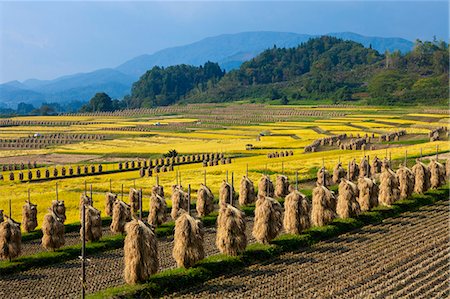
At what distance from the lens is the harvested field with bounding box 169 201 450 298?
23.0 m

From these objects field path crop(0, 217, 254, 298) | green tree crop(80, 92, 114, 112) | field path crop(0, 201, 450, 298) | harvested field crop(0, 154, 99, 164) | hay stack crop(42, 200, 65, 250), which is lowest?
field path crop(0, 217, 254, 298)

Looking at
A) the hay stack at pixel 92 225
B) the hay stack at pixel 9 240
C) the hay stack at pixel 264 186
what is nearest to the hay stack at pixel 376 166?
the hay stack at pixel 264 186

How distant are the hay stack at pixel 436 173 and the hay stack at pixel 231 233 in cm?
2150

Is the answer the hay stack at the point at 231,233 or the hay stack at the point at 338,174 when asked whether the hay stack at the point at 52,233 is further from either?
the hay stack at the point at 338,174

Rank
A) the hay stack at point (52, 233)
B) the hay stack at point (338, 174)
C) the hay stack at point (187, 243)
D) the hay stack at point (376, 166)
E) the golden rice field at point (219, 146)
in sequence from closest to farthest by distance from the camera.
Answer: the hay stack at point (187, 243)
the hay stack at point (52, 233)
the hay stack at point (338, 174)
the golden rice field at point (219, 146)
the hay stack at point (376, 166)

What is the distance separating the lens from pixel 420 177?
138 ft

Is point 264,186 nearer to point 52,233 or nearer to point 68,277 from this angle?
point 52,233

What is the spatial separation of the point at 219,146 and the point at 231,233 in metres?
52.5

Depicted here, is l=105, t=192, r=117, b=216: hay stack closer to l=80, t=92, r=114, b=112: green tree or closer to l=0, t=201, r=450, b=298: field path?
l=0, t=201, r=450, b=298: field path

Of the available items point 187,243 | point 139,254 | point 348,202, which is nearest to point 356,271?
point 187,243

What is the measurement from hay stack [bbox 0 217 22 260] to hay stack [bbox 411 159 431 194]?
90.4ft

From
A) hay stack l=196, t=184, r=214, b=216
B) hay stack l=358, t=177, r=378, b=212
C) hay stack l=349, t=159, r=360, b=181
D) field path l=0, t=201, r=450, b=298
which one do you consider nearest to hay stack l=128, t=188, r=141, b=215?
hay stack l=196, t=184, r=214, b=216

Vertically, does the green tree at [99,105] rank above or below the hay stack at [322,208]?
above

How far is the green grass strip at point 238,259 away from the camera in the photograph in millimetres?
23578
